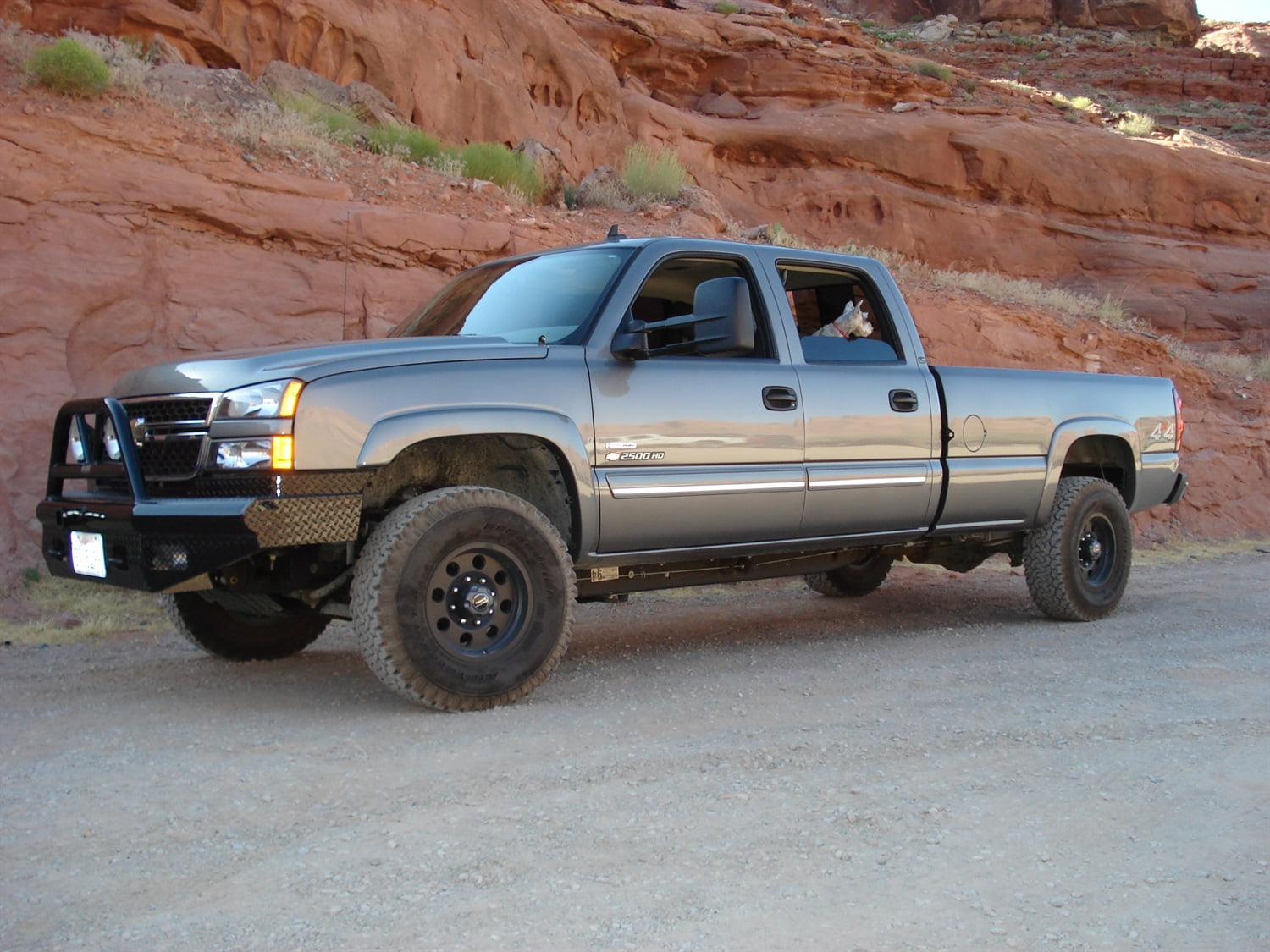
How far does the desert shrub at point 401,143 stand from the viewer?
1401 centimetres

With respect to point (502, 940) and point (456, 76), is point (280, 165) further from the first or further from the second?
point (502, 940)

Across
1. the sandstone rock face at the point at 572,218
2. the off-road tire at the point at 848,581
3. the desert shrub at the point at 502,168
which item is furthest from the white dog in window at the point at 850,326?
the desert shrub at the point at 502,168

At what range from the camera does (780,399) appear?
6.21 metres

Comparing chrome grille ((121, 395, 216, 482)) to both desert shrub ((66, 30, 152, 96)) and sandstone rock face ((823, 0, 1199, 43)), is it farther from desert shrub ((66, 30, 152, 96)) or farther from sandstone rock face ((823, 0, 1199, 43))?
sandstone rock face ((823, 0, 1199, 43))

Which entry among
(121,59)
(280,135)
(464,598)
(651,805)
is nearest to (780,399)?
(464,598)

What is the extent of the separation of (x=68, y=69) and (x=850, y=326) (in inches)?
313

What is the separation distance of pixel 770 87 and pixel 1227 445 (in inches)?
572

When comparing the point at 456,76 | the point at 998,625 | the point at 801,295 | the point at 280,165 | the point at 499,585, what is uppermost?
the point at 456,76

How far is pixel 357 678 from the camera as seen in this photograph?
588cm

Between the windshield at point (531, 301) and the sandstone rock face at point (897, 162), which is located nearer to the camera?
the windshield at point (531, 301)

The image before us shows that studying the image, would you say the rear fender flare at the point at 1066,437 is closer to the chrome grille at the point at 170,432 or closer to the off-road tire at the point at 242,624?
the off-road tire at the point at 242,624

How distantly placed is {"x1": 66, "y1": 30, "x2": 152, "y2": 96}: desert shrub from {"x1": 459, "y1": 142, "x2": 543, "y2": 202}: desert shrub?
3.74m

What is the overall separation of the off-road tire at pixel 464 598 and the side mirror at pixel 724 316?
1.14m

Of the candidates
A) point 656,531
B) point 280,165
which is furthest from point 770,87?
point 656,531
